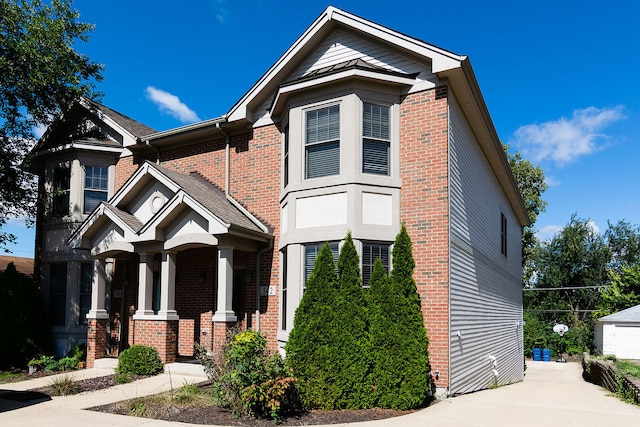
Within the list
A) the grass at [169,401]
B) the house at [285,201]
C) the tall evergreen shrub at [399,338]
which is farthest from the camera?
the house at [285,201]

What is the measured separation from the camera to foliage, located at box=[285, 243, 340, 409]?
9.55m

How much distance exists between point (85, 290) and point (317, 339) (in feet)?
30.0

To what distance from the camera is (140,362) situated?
12273 mm

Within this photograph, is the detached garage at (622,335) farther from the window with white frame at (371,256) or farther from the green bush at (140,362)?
the green bush at (140,362)

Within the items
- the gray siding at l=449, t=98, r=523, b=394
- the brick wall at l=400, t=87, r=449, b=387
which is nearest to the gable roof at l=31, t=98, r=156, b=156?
the brick wall at l=400, t=87, r=449, b=387

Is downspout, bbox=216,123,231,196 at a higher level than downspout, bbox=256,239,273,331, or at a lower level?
higher

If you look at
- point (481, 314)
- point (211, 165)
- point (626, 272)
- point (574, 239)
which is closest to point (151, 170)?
point (211, 165)

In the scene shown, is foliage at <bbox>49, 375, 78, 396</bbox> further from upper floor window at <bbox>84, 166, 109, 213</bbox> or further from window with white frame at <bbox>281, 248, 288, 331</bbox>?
upper floor window at <bbox>84, 166, 109, 213</bbox>

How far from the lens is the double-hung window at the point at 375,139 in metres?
11.5

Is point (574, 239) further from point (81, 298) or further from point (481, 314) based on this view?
point (81, 298)

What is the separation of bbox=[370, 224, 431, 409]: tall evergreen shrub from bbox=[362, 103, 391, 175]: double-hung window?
2071mm

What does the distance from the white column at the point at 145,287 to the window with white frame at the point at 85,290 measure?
3.26 meters

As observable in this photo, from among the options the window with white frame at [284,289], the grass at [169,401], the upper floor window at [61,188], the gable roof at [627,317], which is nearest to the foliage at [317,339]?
the grass at [169,401]

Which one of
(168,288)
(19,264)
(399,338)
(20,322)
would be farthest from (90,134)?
(399,338)
